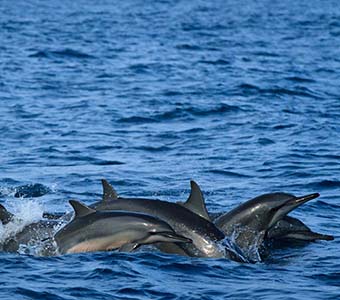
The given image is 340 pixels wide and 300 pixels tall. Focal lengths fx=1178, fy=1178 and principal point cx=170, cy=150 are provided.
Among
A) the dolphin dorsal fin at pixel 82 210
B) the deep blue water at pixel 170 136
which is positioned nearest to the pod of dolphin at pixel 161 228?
the dolphin dorsal fin at pixel 82 210

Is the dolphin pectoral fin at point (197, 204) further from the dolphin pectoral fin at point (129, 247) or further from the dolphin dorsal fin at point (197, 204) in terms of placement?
the dolphin pectoral fin at point (129, 247)

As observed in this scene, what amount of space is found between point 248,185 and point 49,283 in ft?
23.8

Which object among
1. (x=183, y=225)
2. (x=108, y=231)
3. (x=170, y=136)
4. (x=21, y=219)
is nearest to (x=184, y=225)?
(x=183, y=225)

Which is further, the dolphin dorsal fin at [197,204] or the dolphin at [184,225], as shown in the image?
the dolphin dorsal fin at [197,204]

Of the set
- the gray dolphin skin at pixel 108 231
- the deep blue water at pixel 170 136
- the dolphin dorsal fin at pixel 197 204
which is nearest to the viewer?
the deep blue water at pixel 170 136

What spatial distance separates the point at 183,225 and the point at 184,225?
1 centimetres

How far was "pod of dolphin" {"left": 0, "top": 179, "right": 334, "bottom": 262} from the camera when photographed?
14.2 metres

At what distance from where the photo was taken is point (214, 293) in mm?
12953

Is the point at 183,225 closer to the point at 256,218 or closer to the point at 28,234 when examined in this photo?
the point at 256,218

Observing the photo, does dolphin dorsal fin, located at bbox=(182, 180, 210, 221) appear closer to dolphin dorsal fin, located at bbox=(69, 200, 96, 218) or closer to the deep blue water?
the deep blue water

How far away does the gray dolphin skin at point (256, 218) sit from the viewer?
15.1 metres

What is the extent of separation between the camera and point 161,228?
14.0 metres

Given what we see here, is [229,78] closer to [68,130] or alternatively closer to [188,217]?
[68,130]

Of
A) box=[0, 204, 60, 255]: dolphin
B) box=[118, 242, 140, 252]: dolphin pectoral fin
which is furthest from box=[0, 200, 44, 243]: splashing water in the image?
box=[118, 242, 140, 252]: dolphin pectoral fin
